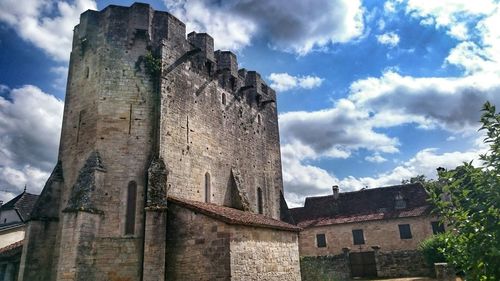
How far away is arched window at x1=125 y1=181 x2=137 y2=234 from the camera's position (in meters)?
14.1

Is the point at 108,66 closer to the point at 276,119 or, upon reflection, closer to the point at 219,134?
the point at 219,134

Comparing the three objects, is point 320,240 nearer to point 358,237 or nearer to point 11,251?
point 358,237

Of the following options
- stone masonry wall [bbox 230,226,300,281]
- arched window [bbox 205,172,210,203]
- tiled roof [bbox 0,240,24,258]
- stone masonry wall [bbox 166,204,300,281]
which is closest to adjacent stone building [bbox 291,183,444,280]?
stone masonry wall [bbox 230,226,300,281]

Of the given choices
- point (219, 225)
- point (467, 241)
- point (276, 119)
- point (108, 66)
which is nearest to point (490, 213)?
point (467, 241)

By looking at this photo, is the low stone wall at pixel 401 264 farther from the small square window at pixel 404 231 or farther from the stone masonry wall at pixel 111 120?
the stone masonry wall at pixel 111 120

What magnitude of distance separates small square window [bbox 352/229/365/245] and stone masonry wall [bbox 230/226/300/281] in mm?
15223

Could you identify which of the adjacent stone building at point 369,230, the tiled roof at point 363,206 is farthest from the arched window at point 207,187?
the tiled roof at point 363,206

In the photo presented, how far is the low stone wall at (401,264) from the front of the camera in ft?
86.9

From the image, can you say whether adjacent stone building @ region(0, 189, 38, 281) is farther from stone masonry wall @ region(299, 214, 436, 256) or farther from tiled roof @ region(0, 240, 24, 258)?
stone masonry wall @ region(299, 214, 436, 256)

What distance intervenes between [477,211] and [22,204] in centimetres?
3566

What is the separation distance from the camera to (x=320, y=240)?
3278 cm

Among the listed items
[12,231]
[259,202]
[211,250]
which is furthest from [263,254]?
[12,231]

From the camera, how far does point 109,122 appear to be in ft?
49.5

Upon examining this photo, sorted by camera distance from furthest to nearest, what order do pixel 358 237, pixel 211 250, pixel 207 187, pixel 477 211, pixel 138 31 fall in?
pixel 358 237 → pixel 207 187 → pixel 138 31 → pixel 211 250 → pixel 477 211
